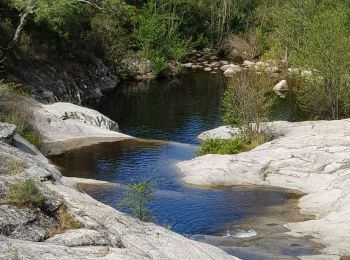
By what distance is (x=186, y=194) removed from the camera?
28391mm

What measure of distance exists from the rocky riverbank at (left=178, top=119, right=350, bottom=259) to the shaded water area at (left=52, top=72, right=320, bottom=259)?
29.7 inches

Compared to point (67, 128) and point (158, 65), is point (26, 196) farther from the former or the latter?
point (158, 65)

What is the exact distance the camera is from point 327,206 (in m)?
25.8

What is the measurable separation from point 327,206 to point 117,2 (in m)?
38.4

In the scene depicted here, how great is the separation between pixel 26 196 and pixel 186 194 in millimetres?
12754

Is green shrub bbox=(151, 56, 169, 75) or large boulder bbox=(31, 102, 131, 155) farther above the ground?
green shrub bbox=(151, 56, 169, 75)

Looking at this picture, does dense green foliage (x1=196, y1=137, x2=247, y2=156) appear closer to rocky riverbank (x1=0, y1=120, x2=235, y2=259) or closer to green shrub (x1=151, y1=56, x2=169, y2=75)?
rocky riverbank (x1=0, y1=120, x2=235, y2=259)

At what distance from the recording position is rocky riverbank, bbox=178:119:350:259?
86.3 ft

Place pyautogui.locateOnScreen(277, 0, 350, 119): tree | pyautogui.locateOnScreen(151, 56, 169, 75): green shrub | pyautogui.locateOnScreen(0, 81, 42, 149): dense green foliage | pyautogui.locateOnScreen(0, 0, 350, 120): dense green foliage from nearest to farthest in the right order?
pyautogui.locateOnScreen(0, 81, 42, 149): dense green foliage < pyautogui.locateOnScreen(277, 0, 350, 119): tree < pyautogui.locateOnScreen(0, 0, 350, 120): dense green foliage < pyautogui.locateOnScreen(151, 56, 169, 75): green shrub

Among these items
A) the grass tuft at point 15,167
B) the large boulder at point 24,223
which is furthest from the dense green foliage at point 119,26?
the large boulder at point 24,223

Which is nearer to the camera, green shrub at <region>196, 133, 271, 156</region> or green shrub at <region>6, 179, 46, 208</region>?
green shrub at <region>6, 179, 46, 208</region>

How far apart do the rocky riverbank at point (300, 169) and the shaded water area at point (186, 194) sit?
75 cm

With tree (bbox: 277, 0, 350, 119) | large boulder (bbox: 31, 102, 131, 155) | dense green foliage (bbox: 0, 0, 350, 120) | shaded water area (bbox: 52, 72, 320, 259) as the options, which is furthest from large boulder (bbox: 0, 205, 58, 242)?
dense green foliage (bbox: 0, 0, 350, 120)

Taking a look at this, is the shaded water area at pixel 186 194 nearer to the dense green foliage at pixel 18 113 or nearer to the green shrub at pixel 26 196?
the dense green foliage at pixel 18 113
